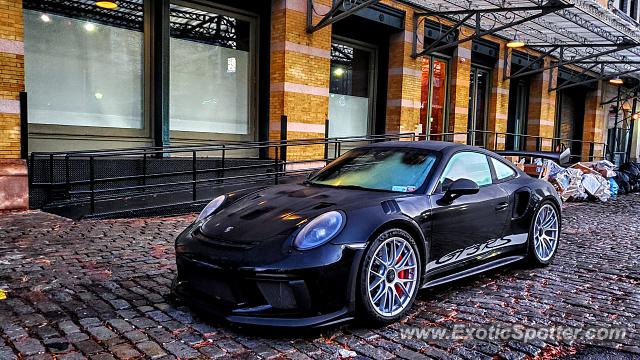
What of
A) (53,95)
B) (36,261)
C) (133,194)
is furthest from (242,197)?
(53,95)

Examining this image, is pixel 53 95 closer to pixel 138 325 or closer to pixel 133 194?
pixel 133 194

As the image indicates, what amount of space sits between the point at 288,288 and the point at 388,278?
870 millimetres

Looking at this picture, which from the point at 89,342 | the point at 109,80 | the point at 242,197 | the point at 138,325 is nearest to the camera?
the point at 89,342

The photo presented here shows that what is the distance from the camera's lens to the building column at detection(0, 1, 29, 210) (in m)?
8.14

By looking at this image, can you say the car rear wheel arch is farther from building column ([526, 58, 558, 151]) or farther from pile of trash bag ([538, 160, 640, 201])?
building column ([526, 58, 558, 151])

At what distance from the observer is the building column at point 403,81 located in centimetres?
1518

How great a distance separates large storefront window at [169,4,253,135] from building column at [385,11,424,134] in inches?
195

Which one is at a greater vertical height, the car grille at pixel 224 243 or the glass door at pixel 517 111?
the glass door at pixel 517 111

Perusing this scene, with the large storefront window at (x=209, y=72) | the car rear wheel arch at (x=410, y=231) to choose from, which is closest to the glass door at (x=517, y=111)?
the large storefront window at (x=209, y=72)

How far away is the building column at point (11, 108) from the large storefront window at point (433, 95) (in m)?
12.0

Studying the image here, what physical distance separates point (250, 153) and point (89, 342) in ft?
31.2

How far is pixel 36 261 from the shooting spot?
5242 millimetres

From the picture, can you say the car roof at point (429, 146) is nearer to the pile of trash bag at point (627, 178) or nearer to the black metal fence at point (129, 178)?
the black metal fence at point (129, 178)

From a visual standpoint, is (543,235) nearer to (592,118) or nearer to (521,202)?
(521,202)
